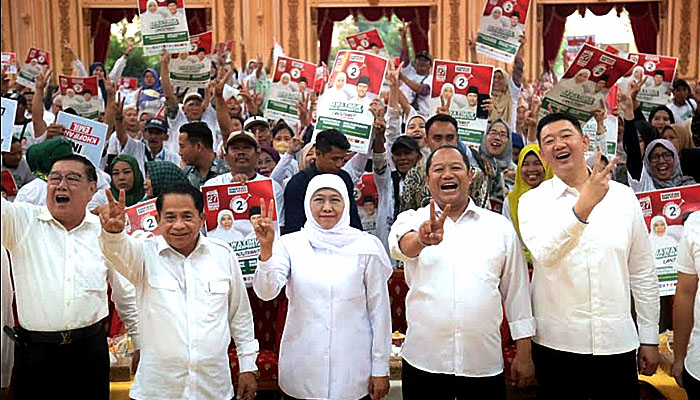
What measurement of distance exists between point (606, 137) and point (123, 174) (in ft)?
9.69

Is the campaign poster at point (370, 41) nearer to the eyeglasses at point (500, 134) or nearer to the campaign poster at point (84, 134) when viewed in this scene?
the eyeglasses at point (500, 134)

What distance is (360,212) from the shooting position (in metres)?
4.31

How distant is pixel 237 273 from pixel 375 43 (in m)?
4.15

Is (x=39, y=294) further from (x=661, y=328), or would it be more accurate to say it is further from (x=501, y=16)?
(x=501, y=16)

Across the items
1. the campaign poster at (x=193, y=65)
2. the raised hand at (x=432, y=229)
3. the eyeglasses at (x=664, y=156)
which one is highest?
the campaign poster at (x=193, y=65)

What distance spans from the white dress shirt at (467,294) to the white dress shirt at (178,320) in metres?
0.65

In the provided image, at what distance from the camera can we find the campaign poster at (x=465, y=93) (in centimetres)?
437

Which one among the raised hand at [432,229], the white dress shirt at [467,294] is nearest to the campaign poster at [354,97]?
the white dress shirt at [467,294]

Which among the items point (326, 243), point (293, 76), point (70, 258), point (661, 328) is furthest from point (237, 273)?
point (293, 76)

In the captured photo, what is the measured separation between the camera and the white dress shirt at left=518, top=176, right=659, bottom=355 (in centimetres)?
236

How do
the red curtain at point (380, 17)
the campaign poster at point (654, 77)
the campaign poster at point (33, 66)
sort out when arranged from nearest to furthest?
the campaign poster at point (654, 77) → the campaign poster at point (33, 66) → the red curtain at point (380, 17)

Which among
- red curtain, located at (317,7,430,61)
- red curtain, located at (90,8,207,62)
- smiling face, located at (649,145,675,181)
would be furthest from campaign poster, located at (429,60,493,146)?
red curtain, located at (90,8,207,62)

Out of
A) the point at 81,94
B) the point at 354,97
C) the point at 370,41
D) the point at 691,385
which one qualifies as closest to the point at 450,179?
Result: the point at 691,385

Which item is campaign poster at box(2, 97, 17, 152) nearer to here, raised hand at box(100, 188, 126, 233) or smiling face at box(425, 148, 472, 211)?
raised hand at box(100, 188, 126, 233)
